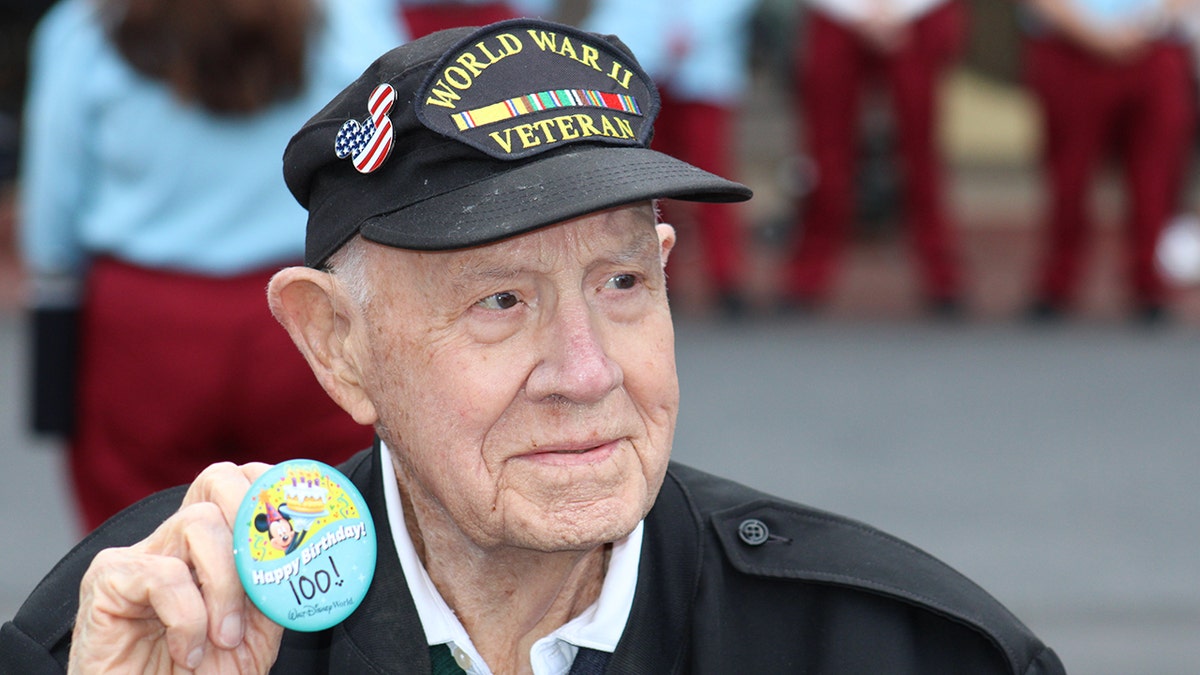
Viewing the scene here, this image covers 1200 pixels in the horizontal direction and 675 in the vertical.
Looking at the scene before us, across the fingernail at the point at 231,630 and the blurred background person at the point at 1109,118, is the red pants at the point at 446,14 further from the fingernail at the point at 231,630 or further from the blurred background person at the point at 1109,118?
the fingernail at the point at 231,630

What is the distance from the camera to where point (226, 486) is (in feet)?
6.26

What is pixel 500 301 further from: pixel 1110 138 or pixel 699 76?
pixel 1110 138

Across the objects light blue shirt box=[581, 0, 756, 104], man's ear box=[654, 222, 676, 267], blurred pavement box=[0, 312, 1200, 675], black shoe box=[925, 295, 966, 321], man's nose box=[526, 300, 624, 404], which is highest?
light blue shirt box=[581, 0, 756, 104]

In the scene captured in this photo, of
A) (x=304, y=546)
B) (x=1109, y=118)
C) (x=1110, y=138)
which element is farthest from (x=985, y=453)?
(x=304, y=546)

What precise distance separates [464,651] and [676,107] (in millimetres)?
5905

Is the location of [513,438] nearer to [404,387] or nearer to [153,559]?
[404,387]

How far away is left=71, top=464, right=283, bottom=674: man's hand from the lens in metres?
1.82

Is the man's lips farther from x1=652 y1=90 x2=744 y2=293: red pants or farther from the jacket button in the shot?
x1=652 y1=90 x2=744 y2=293: red pants

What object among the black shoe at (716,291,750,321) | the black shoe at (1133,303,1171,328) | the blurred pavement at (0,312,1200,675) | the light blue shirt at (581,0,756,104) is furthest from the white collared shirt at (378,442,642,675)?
the black shoe at (1133,303,1171,328)

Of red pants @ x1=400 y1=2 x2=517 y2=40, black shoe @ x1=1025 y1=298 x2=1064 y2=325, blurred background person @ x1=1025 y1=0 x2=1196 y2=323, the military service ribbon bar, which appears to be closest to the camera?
the military service ribbon bar

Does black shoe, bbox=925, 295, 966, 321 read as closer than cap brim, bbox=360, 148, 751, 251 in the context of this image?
No

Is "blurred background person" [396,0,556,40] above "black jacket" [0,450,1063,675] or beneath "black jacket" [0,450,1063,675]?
above

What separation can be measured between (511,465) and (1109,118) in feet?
20.4

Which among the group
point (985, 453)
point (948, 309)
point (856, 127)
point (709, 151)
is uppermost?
point (856, 127)
